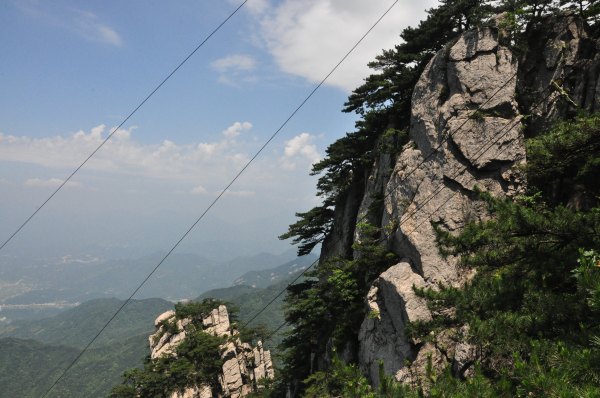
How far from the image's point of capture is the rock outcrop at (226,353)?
4384cm

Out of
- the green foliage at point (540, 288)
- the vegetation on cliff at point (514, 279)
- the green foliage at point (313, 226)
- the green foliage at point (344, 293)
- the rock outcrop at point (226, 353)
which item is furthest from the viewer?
the rock outcrop at point (226, 353)

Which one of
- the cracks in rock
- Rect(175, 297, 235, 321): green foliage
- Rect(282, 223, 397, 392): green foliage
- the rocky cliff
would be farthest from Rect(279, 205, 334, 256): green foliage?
Rect(175, 297, 235, 321): green foliage

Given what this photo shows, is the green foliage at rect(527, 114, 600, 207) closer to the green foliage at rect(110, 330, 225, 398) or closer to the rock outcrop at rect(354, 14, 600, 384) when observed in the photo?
the rock outcrop at rect(354, 14, 600, 384)

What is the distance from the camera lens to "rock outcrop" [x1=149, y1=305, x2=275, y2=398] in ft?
144

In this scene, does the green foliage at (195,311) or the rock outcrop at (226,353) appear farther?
the green foliage at (195,311)

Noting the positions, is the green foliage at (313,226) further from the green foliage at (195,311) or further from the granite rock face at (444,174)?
the green foliage at (195,311)

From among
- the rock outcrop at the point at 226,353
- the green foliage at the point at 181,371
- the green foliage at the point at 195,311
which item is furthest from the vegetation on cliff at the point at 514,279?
the green foliage at the point at 195,311

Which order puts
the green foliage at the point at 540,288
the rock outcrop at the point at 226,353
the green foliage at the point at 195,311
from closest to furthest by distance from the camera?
1. the green foliage at the point at 540,288
2. the rock outcrop at the point at 226,353
3. the green foliage at the point at 195,311

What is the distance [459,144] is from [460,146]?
0.43 ft

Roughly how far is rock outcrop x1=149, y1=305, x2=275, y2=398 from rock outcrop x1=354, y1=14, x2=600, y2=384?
30.0 metres

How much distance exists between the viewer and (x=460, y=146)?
19172 millimetres

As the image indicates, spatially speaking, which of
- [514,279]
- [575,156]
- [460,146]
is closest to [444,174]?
[460,146]

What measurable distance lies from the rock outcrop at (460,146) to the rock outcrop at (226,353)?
30.0 m

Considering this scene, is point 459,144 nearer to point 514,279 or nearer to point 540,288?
point 514,279
